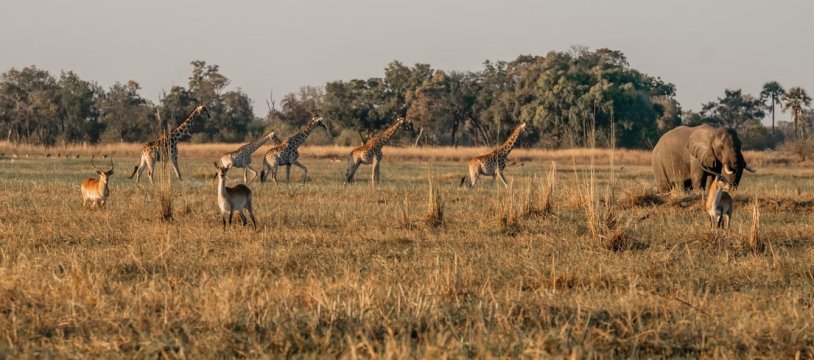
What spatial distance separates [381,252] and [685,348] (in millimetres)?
4416

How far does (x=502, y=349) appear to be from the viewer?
5070 millimetres

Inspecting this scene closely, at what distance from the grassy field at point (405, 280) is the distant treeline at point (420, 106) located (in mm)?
39055

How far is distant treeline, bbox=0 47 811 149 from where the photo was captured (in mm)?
53062

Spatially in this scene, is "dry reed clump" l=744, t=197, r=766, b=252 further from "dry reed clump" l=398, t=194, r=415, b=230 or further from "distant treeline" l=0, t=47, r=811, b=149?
"distant treeline" l=0, t=47, r=811, b=149

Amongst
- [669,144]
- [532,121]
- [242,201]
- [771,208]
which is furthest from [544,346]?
[532,121]

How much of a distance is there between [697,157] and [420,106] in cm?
3784

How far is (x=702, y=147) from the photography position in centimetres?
2053

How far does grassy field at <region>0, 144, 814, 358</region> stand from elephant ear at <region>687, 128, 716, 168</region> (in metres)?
5.57

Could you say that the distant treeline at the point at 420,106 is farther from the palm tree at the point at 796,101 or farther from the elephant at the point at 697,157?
the elephant at the point at 697,157

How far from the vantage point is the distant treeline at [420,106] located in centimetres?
5306

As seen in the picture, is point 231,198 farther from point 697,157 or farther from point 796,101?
point 796,101

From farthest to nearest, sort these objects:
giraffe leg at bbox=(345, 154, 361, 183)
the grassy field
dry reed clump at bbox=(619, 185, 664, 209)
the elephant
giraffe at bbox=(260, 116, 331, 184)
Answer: giraffe leg at bbox=(345, 154, 361, 183), giraffe at bbox=(260, 116, 331, 184), the elephant, dry reed clump at bbox=(619, 185, 664, 209), the grassy field

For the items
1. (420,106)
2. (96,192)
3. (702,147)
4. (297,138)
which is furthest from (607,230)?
(420,106)

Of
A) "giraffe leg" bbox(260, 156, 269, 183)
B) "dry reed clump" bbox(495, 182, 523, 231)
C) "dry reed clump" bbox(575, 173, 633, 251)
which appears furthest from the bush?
"dry reed clump" bbox(575, 173, 633, 251)
